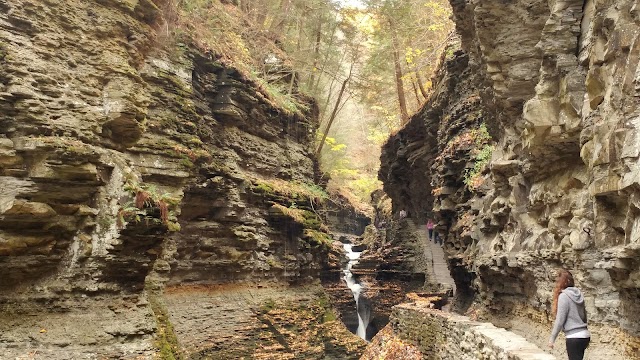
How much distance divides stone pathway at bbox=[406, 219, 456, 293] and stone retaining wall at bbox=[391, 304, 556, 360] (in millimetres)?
9498

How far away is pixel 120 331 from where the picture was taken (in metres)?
7.77

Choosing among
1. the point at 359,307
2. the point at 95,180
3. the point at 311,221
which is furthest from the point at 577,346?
the point at 359,307

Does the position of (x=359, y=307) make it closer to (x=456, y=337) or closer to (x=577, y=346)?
(x=456, y=337)

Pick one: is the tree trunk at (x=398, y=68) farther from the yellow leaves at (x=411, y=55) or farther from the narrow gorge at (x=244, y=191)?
the narrow gorge at (x=244, y=191)

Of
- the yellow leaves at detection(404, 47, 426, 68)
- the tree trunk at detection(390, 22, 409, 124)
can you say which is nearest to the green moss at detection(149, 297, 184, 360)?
the yellow leaves at detection(404, 47, 426, 68)

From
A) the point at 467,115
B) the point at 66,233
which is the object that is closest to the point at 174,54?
the point at 66,233

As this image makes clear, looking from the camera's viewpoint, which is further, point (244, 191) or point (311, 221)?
point (311, 221)

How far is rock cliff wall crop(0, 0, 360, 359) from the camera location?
7242 millimetres

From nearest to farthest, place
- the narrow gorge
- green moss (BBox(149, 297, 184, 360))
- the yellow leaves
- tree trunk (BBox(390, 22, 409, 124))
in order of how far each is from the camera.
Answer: the narrow gorge, green moss (BBox(149, 297, 184, 360)), the yellow leaves, tree trunk (BBox(390, 22, 409, 124))

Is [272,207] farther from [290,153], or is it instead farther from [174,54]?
[174,54]

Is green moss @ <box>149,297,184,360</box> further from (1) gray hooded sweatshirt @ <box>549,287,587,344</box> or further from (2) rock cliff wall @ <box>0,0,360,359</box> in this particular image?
(1) gray hooded sweatshirt @ <box>549,287,587,344</box>

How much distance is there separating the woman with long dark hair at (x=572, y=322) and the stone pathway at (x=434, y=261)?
16506mm

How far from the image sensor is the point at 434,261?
76.1ft

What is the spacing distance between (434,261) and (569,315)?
18626 mm
